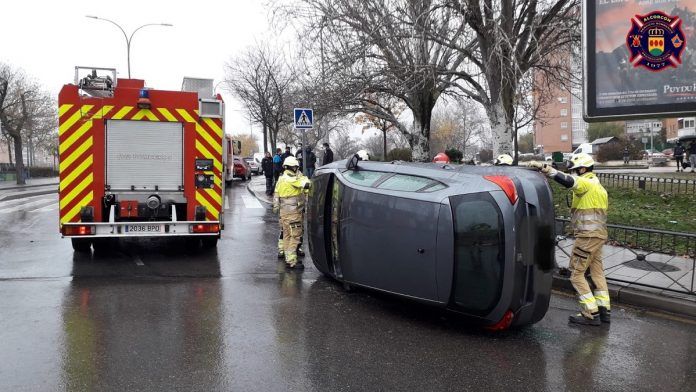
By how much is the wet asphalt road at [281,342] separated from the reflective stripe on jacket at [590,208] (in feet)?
3.17

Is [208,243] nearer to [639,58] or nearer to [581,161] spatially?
[581,161]

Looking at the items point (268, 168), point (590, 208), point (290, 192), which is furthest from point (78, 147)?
point (268, 168)

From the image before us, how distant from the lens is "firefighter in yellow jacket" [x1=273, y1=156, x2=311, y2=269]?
7.73 m

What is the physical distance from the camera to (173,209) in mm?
8219

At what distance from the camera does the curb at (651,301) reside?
5.77m

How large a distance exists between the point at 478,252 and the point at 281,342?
188 cm

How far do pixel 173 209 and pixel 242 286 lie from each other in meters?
2.26

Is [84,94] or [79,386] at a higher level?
[84,94]

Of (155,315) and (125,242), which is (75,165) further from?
(155,315)

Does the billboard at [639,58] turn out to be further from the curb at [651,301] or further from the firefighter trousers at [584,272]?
the firefighter trousers at [584,272]

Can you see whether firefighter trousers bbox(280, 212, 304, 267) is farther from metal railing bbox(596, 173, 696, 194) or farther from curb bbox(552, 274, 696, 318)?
metal railing bbox(596, 173, 696, 194)

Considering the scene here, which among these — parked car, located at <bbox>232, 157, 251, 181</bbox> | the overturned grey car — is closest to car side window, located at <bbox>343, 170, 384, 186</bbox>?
the overturned grey car

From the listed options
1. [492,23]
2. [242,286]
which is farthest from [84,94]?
[492,23]

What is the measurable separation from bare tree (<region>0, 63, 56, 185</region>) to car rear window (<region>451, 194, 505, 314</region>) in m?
37.4
